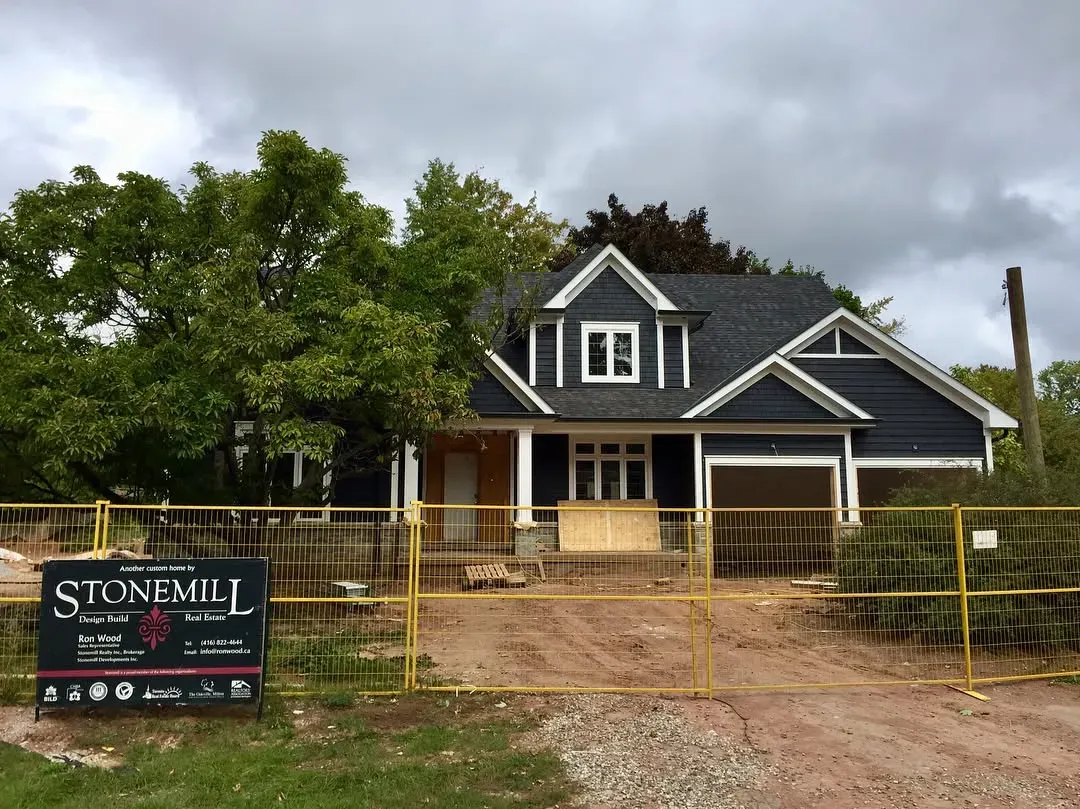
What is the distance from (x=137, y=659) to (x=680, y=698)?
16.2 ft

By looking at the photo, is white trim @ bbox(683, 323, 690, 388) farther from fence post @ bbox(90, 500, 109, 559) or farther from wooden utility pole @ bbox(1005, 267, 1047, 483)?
fence post @ bbox(90, 500, 109, 559)

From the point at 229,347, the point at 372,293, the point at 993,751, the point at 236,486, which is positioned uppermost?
the point at 372,293

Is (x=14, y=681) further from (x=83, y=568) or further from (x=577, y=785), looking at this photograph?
(x=577, y=785)

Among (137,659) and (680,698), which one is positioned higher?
(137,659)

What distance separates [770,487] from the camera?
1691 cm

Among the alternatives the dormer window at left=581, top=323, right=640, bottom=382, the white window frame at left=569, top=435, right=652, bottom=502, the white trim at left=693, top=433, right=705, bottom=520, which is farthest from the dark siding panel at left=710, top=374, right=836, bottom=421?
the dormer window at left=581, top=323, right=640, bottom=382

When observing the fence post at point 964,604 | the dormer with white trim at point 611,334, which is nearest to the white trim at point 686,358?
the dormer with white trim at point 611,334

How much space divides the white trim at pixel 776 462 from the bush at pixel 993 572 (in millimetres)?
7180

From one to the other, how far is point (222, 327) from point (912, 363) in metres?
15.5

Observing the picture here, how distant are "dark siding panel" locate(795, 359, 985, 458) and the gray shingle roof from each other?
2038 mm

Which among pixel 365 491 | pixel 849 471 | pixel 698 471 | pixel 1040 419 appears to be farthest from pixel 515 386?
pixel 1040 419

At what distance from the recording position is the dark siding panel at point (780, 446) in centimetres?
1692

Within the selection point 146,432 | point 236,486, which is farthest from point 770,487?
point 146,432

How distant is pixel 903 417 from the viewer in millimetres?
17891
